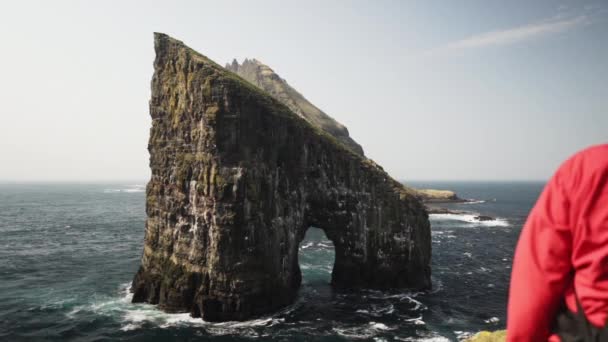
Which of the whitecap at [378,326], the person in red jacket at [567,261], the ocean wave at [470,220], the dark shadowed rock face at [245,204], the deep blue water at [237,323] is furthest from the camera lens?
the ocean wave at [470,220]

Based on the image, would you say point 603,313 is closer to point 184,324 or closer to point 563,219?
point 563,219

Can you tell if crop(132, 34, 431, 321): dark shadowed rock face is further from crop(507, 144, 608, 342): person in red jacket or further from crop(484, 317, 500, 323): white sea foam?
crop(507, 144, 608, 342): person in red jacket

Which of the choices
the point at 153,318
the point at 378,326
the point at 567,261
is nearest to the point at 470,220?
the point at 378,326

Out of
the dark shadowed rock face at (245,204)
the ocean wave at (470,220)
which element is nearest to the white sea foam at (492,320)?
the dark shadowed rock face at (245,204)

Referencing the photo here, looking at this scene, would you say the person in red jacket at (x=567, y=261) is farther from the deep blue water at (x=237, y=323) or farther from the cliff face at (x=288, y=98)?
the cliff face at (x=288, y=98)

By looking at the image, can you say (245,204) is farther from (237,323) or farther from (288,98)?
(288,98)

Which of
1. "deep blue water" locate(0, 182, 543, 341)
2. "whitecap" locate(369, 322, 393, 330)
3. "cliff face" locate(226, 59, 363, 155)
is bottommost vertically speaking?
"whitecap" locate(369, 322, 393, 330)

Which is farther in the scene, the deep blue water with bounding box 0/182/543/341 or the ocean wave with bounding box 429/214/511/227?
the ocean wave with bounding box 429/214/511/227

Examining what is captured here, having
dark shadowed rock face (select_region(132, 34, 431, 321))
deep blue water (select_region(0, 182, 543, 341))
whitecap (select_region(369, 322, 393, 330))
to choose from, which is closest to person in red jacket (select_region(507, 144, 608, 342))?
deep blue water (select_region(0, 182, 543, 341))

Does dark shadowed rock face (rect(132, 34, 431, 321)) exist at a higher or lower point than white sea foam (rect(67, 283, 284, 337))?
higher
